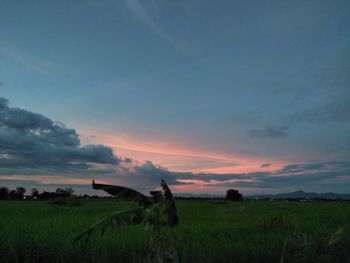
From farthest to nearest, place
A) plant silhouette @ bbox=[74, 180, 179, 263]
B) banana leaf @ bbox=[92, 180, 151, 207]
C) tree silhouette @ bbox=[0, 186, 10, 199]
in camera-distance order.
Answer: tree silhouette @ bbox=[0, 186, 10, 199]
banana leaf @ bbox=[92, 180, 151, 207]
plant silhouette @ bbox=[74, 180, 179, 263]

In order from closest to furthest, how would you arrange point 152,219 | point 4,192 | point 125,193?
point 152,219, point 125,193, point 4,192

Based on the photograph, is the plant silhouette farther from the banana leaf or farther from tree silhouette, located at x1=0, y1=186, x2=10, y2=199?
tree silhouette, located at x1=0, y1=186, x2=10, y2=199

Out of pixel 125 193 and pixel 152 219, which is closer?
pixel 152 219

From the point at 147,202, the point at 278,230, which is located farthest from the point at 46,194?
the point at 147,202

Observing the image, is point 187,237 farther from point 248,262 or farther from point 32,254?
point 32,254

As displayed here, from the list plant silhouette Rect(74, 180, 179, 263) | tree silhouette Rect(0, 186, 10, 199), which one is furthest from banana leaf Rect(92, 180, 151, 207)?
tree silhouette Rect(0, 186, 10, 199)

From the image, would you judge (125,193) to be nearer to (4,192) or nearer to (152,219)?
(152,219)

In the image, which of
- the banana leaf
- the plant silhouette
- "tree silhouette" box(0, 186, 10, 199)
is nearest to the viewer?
the plant silhouette

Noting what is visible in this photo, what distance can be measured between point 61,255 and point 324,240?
14.5ft

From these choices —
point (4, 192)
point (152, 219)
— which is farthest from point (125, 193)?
point (4, 192)

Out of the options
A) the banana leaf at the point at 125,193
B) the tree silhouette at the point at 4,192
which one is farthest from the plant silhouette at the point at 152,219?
the tree silhouette at the point at 4,192

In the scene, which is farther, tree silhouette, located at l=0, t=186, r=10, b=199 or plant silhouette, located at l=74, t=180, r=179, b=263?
tree silhouette, located at l=0, t=186, r=10, b=199

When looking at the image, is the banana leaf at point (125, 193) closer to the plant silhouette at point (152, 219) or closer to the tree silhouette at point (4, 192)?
the plant silhouette at point (152, 219)

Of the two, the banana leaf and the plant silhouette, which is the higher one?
the banana leaf
